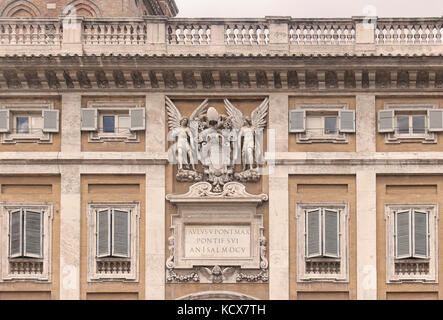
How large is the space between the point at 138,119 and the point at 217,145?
2073 mm

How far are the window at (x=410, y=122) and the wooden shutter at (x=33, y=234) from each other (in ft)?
28.8

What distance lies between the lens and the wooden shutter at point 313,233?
2858 cm

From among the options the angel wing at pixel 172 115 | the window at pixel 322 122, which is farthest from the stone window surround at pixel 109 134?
the window at pixel 322 122

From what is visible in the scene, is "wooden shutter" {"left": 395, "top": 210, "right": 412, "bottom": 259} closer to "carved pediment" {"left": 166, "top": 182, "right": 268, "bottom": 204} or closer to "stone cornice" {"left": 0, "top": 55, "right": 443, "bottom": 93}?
"stone cornice" {"left": 0, "top": 55, "right": 443, "bottom": 93}

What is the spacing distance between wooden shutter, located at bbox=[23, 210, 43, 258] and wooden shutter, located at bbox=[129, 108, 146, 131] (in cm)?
321

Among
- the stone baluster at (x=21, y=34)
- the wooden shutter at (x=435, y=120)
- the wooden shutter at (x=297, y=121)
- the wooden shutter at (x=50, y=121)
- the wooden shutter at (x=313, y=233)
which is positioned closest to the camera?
the wooden shutter at (x=313, y=233)

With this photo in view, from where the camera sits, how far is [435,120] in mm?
28891

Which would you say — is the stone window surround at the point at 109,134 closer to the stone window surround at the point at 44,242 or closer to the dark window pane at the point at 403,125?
the stone window surround at the point at 44,242

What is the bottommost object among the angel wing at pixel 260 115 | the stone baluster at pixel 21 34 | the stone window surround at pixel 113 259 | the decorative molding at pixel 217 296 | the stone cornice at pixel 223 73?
the decorative molding at pixel 217 296

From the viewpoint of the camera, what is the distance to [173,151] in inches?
1144

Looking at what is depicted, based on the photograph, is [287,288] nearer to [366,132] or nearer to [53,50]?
[366,132]

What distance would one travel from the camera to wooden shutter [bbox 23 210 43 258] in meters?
28.8

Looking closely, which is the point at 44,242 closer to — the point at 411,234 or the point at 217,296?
the point at 217,296

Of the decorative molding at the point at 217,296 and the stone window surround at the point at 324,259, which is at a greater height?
the stone window surround at the point at 324,259
